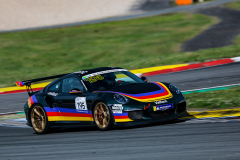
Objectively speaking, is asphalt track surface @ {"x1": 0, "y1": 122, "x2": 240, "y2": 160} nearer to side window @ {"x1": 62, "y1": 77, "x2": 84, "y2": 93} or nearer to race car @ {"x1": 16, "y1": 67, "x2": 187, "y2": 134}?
race car @ {"x1": 16, "y1": 67, "x2": 187, "y2": 134}

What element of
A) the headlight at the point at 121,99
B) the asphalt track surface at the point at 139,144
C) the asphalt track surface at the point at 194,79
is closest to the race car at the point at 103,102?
the headlight at the point at 121,99

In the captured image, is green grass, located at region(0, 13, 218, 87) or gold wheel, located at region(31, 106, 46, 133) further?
green grass, located at region(0, 13, 218, 87)

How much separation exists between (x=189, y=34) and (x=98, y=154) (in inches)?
685

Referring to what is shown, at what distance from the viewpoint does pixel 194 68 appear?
48.1 feet

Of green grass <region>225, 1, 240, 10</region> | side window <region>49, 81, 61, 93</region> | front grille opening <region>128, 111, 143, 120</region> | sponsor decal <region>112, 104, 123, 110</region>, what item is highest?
green grass <region>225, 1, 240, 10</region>

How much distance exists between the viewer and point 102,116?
7152mm

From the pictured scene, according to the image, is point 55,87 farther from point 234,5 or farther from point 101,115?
point 234,5

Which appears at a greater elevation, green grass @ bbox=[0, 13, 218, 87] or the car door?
green grass @ bbox=[0, 13, 218, 87]

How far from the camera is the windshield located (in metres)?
7.68

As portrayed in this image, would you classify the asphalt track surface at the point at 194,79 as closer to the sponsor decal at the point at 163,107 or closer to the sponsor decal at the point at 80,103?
the sponsor decal at the point at 80,103

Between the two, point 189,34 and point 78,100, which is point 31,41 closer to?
point 189,34

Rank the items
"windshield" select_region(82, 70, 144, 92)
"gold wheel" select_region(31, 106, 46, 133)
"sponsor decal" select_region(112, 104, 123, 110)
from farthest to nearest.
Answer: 1. "gold wheel" select_region(31, 106, 46, 133)
2. "windshield" select_region(82, 70, 144, 92)
3. "sponsor decal" select_region(112, 104, 123, 110)

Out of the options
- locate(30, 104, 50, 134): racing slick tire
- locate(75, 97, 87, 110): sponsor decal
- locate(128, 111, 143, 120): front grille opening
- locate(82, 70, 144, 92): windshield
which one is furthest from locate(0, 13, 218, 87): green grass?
locate(128, 111, 143, 120): front grille opening

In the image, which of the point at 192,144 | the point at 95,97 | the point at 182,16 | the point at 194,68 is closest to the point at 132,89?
the point at 95,97
